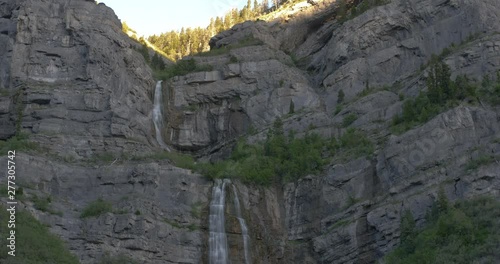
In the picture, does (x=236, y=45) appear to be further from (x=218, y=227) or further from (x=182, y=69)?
(x=218, y=227)

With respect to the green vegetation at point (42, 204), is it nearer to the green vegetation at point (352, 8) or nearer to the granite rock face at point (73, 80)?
the granite rock face at point (73, 80)

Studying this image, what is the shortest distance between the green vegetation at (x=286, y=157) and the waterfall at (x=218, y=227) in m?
1.16

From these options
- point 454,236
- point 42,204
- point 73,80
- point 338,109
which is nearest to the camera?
point 454,236

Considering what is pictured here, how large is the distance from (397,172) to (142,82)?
2225 centimetres

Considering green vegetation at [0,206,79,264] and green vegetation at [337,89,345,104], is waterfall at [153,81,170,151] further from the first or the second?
green vegetation at [0,206,79,264]

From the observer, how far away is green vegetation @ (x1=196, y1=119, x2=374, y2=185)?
165 ft

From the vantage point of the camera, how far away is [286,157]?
52.5 m

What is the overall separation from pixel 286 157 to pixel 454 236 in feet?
53.3

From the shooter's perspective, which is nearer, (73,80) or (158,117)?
(73,80)

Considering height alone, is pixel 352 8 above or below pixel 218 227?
above

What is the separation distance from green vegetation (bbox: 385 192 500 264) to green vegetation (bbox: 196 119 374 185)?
882cm

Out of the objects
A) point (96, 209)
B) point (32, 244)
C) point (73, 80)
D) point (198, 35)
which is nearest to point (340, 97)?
point (73, 80)

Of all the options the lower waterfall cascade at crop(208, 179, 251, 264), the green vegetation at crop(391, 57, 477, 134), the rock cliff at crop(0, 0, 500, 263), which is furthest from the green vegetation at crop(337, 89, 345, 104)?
the lower waterfall cascade at crop(208, 179, 251, 264)

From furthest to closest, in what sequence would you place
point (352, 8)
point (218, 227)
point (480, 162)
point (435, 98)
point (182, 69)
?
point (352, 8) → point (182, 69) → point (435, 98) → point (218, 227) → point (480, 162)
